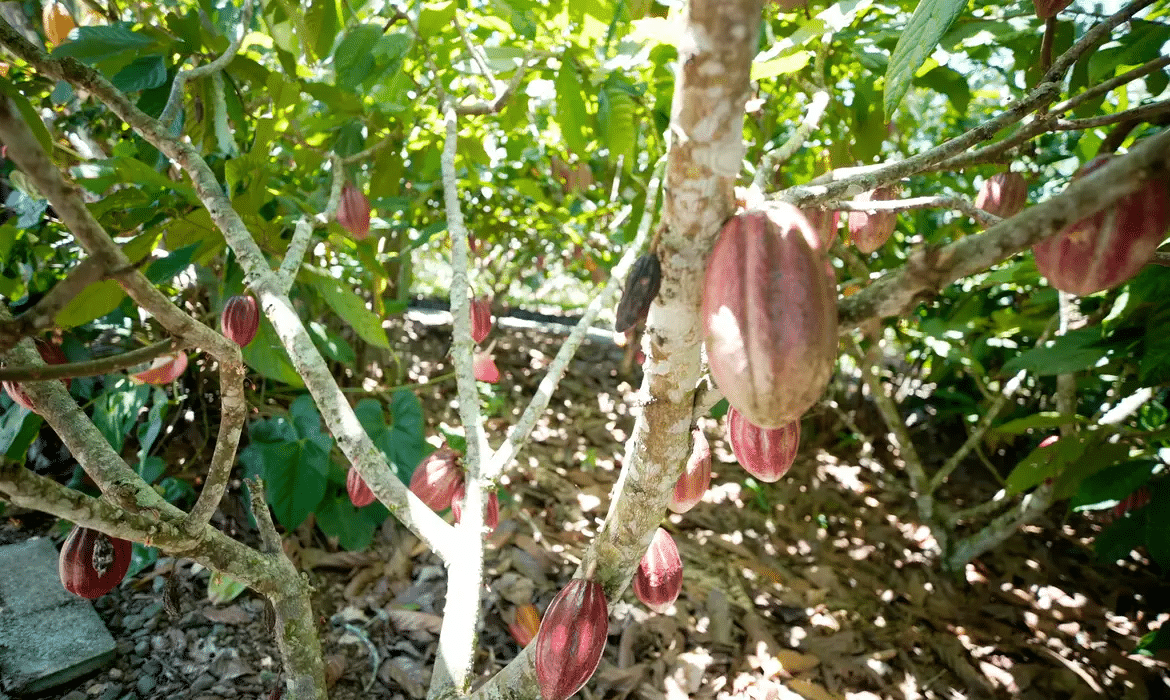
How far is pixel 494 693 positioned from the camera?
2.92 ft

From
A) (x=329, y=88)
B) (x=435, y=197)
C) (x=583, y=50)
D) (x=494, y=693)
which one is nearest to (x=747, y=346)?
(x=494, y=693)

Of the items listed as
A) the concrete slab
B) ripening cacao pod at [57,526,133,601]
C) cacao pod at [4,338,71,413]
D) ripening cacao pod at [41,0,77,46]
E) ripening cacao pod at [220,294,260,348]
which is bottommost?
the concrete slab

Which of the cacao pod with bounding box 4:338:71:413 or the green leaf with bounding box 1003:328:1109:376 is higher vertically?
the cacao pod with bounding box 4:338:71:413

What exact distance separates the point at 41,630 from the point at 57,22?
1.59 metres

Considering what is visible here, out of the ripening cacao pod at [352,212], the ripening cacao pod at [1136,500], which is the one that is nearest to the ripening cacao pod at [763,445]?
the ripening cacao pod at [352,212]

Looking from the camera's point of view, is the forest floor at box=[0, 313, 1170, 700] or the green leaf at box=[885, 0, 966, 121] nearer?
the green leaf at box=[885, 0, 966, 121]

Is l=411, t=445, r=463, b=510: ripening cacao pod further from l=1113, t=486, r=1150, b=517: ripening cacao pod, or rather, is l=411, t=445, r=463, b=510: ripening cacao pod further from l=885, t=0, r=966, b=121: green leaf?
l=1113, t=486, r=1150, b=517: ripening cacao pod

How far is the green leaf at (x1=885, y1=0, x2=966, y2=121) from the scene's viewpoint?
66 cm

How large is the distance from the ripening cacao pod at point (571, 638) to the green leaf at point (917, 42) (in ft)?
2.03

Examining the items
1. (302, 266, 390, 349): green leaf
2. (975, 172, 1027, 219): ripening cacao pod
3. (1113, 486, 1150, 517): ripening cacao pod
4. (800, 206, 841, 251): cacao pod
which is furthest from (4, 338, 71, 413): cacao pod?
(1113, 486, 1150, 517): ripening cacao pod

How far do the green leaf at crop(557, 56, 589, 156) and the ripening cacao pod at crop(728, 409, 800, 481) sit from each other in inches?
29.7

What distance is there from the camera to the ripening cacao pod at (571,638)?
0.79 m

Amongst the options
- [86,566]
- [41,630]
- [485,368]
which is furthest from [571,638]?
[41,630]

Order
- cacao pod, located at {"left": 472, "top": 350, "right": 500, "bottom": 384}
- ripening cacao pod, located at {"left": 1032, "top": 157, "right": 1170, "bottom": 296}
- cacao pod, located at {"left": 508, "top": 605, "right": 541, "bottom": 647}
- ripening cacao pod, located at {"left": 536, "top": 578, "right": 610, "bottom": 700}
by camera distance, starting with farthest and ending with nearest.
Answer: cacao pod, located at {"left": 472, "top": 350, "right": 500, "bottom": 384} < cacao pod, located at {"left": 508, "top": 605, "right": 541, "bottom": 647} < ripening cacao pod, located at {"left": 536, "top": 578, "right": 610, "bottom": 700} < ripening cacao pod, located at {"left": 1032, "top": 157, "right": 1170, "bottom": 296}
